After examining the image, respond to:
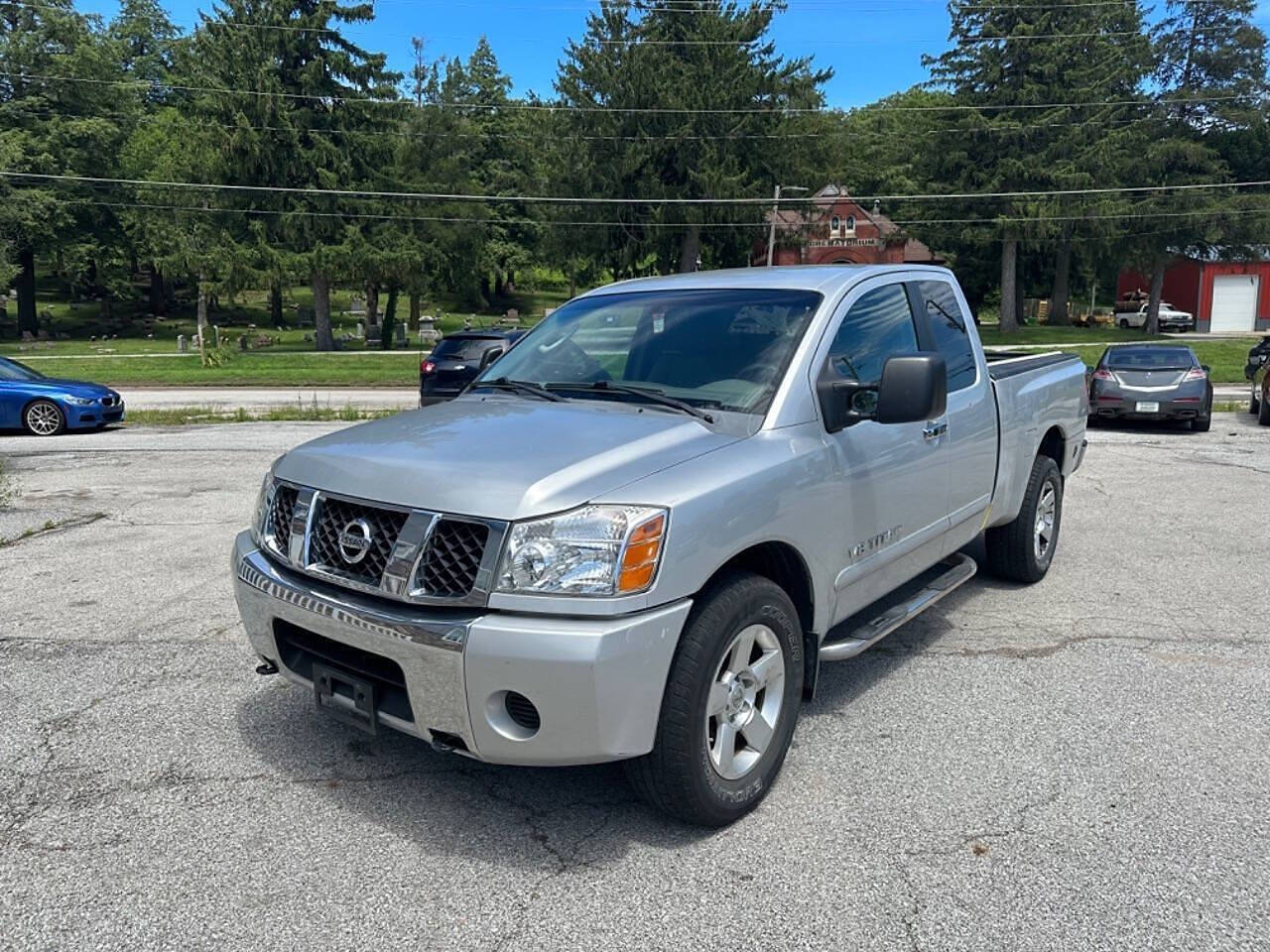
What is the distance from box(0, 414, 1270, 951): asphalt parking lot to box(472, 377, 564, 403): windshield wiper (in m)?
1.50

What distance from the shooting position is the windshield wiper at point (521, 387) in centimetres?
400

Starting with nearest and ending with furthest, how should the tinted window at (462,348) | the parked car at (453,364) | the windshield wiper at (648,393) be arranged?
the windshield wiper at (648,393) < the parked car at (453,364) < the tinted window at (462,348)

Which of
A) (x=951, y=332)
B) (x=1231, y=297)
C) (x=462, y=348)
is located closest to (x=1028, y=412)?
(x=951, y=332)

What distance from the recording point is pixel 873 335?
4.29 meters

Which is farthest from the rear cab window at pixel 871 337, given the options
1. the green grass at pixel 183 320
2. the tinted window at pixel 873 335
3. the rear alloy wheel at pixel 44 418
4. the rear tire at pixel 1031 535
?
Answer: the green grass at pixel 183 320

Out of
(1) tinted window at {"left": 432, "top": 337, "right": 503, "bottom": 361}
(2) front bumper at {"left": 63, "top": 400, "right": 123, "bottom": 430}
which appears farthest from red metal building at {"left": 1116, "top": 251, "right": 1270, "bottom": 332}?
(2) front bumper at {"left": 63, "top": 400, "right": 123, "bottom": 430}

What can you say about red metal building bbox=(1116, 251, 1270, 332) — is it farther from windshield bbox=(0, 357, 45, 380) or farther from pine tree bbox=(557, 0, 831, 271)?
windshield bbox=(0, 357, 45, 380)

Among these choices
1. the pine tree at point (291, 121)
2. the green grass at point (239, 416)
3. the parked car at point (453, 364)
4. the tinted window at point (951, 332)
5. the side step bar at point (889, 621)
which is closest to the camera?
the side step bar at point (889, 621)

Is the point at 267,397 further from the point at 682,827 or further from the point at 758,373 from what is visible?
the point at 682,827

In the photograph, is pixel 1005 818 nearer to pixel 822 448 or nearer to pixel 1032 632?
pixel 822 448

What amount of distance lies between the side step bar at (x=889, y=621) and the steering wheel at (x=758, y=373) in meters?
1.06

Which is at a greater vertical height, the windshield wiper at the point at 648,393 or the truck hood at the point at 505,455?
the windshield wiper at the point at 648,393

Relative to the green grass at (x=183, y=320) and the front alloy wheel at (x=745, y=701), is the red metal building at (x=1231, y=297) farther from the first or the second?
the front alloy wheel at (x=745, y=701)

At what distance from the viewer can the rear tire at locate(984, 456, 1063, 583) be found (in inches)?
230
